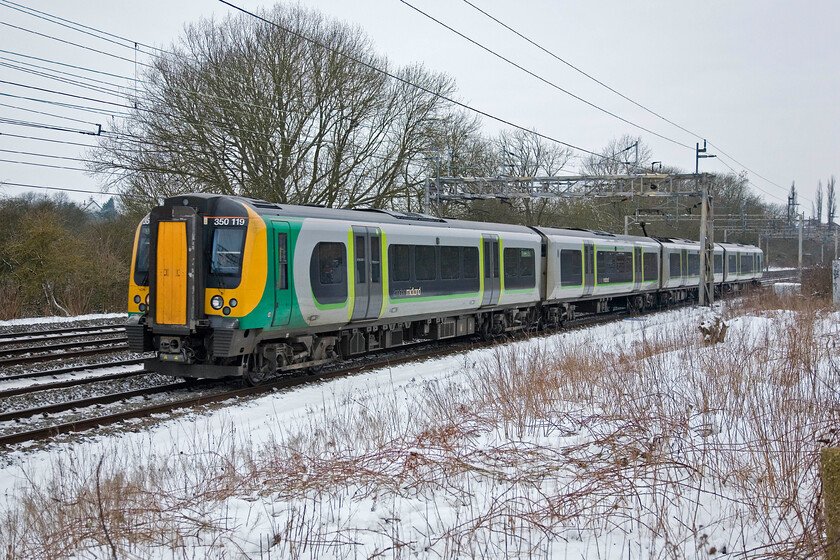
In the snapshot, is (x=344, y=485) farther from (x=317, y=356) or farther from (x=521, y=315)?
(x=521, y=315)

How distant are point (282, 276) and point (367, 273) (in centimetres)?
208

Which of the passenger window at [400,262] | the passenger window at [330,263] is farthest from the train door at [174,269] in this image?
the passenger window at [400,262]

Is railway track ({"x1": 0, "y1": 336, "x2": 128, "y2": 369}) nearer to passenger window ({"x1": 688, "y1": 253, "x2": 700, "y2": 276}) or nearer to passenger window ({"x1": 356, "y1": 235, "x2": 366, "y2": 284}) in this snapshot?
passenger window ({"x1": 356, "y1": 235, "x2": 366, "y2": 284})

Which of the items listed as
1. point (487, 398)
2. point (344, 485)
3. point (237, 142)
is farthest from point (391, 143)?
point (344, 485)

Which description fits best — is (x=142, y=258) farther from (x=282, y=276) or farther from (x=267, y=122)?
(x=267, y=122)

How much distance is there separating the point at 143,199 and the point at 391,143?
10082 mm

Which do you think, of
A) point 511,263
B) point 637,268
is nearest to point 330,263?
point 511,263

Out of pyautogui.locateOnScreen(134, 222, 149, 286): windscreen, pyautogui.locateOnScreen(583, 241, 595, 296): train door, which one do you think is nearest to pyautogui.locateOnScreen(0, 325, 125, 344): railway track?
pyautogui.locateOnScreen(134, 222, 149, 286): windscreen

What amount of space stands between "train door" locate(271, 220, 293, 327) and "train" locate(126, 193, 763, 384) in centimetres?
2

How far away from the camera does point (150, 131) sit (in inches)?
936

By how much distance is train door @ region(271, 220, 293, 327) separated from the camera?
10.4 m

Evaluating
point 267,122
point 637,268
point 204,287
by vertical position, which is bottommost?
point 204,287

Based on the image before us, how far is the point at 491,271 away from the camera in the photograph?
16.2 meters

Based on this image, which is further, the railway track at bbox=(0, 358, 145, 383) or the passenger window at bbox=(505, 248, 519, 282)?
the passenger window at bbox=(505, 248, 519, 282)
